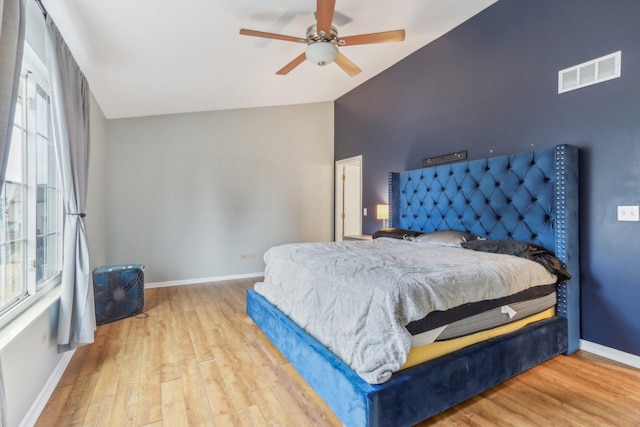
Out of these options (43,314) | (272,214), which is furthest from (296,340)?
(272,214)

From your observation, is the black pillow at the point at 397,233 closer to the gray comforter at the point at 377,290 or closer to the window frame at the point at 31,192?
the gray comforter at the point at 377,290

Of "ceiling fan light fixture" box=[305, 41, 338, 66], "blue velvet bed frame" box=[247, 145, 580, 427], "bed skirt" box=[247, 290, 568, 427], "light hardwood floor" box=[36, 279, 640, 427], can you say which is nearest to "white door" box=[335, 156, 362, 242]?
"blue velvet bed frame" box=[247, 145, 580, 427]

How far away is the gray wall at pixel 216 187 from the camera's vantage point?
4.16m

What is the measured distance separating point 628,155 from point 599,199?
35 centimetres

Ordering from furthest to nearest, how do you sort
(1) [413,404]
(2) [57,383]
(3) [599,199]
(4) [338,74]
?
(4) [338,74], (3) [599,199], (2) [57,383], (1) [413,404]

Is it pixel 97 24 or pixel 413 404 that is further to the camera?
pixel 97 24

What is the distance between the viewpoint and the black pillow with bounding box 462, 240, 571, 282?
2.21m

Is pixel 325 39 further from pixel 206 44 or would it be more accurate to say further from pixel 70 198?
pixel 70 198

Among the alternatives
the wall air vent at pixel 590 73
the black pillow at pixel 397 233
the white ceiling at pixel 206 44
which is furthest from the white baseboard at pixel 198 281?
the wall air vent at pixel 590 73

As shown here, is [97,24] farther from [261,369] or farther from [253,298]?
[261,369]

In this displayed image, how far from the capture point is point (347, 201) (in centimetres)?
570

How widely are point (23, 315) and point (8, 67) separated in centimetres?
137

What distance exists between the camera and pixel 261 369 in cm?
213

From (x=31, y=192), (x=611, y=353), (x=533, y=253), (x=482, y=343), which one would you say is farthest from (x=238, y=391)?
(x=611, y=353)
